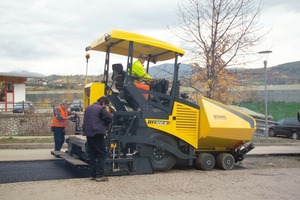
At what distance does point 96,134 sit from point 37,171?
202cm

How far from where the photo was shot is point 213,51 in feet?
59.6

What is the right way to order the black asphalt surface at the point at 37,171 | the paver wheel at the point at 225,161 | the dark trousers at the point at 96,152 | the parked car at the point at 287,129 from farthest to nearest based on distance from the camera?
the parked car at the point at 287,129 < the paver wheel at the point at 225,161 < the black asphalt surface at the point at 37,171 < the dark trousers at the point at 96,152

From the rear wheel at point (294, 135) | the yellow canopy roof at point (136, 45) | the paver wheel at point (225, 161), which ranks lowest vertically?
the rear wheel at point (294, 135)

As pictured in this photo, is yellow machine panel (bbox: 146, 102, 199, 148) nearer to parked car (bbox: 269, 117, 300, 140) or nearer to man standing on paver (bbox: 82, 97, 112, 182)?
man standing on paver (bbox: 82, 97, 112, 182)

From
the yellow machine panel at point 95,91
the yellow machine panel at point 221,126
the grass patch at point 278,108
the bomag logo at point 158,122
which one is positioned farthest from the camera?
the grass patch at point 278,108

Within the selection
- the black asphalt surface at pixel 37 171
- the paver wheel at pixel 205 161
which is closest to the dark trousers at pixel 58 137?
the black asphalt surface at pixel 37 171

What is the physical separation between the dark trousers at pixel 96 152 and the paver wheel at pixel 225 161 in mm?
3147

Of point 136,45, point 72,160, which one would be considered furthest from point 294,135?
point 72,160

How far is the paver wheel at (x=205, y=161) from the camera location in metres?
9.93

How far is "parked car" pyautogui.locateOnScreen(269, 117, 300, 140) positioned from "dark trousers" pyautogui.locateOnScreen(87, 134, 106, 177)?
20720 mm

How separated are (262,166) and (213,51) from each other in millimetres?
8003

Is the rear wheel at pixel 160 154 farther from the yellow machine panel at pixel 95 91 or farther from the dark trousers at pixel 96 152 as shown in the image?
the yellow machine panel at pixel 95 91

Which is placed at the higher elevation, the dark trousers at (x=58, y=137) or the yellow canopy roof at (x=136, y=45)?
the yellow canopy roof at (x=136, y=45)

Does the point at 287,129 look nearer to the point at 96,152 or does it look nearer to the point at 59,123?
the point at 59,123
